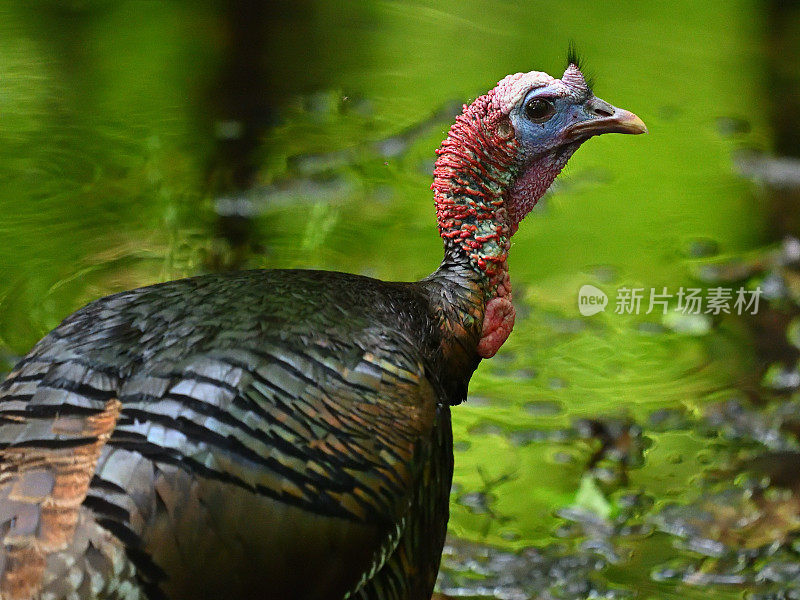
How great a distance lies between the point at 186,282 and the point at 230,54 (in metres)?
2.08

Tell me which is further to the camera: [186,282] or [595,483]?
[595,483]

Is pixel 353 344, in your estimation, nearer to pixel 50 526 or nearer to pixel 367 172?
pixel 50 526

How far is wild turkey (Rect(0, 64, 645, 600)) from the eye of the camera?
4.80 ft

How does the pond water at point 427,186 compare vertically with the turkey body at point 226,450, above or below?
above

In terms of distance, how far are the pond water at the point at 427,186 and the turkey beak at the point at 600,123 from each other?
150cm

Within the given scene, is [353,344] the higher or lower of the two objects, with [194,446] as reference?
higher

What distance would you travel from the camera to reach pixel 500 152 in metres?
2.46

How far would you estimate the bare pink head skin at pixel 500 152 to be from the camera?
2451mm

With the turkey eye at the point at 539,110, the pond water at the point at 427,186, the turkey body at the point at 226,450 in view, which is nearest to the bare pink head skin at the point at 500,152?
the turkey eye at the point at 539,110

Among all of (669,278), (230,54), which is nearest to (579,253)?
(669,278)

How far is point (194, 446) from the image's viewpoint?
61.4 inches

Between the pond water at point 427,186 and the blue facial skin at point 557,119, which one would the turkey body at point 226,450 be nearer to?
the blue facial skin at point 557,119

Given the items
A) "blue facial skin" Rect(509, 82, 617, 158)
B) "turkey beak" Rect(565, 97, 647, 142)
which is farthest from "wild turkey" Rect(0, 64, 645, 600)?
"turkey beak" Rect(565, 97, 647, 142)

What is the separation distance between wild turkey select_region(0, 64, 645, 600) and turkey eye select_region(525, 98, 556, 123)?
598 millimetres
